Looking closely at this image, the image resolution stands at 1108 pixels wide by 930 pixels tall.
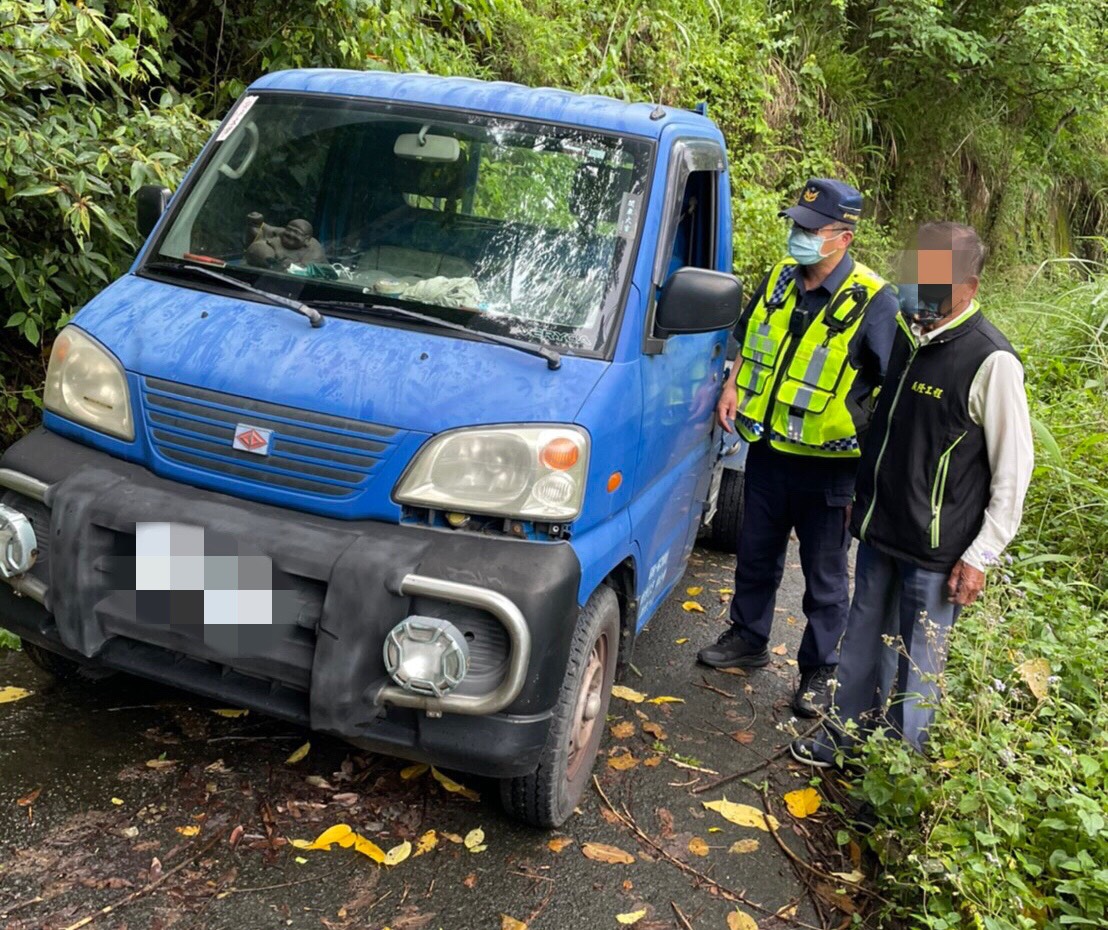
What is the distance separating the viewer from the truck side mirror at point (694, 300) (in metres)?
3.16

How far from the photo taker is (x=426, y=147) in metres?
3.48

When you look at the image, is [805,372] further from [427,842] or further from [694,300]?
[427,842]

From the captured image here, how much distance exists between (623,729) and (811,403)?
4.60 ft

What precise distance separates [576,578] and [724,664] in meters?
1.95

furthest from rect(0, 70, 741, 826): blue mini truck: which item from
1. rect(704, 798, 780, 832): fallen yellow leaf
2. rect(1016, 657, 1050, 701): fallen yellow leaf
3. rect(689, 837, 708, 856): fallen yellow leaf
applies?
rect(1016, 657, 1050, 701): fallen yellow leaf

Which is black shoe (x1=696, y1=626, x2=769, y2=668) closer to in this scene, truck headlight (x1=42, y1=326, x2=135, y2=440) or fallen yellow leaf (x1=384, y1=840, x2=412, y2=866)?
fallen yellow leaf (x1=384, y1=840, x2=412, y2=866)

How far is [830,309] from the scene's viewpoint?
378 cm

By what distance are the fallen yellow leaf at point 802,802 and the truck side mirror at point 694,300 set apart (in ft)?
5.40

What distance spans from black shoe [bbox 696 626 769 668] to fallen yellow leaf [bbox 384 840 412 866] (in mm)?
1855

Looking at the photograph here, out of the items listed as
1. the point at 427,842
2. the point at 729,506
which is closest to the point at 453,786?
the point at 427,842

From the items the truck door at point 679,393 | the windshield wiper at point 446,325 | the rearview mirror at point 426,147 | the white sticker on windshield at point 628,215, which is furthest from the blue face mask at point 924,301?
the rearview mirror at point 426,147

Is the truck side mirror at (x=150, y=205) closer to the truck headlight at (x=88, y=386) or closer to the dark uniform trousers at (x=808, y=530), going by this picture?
the truck headlight at (x=88, y=386)

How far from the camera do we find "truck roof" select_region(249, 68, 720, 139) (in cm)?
342

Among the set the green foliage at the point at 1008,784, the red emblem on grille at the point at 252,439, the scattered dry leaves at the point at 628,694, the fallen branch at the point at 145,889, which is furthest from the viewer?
the scattered dry leaves at the point at 628,694
